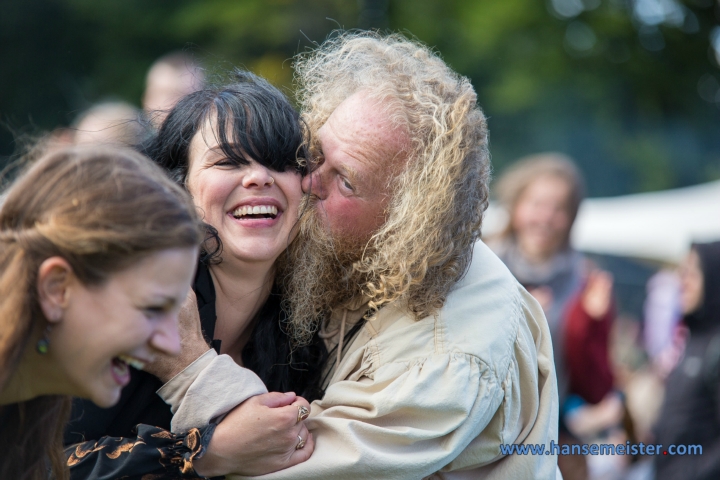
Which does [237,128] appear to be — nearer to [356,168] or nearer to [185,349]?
[356,168]

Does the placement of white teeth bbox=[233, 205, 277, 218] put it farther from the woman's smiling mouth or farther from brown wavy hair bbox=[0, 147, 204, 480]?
brown wavy hair bbox=[0, 147, 204, 480]

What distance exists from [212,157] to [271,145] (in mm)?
202

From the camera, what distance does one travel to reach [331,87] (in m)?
2.89

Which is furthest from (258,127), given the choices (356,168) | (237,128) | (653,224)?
(653,224)

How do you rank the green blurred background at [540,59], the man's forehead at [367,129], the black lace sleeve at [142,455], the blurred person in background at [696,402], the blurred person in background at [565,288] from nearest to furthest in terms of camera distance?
the black lace sleeve at [142,455] < the man's forehead at [367,129] < the blurred person in background at [696,402] < the blurred person in background at [565,288] < the green blurred background at [540,59]

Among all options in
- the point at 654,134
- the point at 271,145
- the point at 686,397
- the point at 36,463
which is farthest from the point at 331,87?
the point at 654,134

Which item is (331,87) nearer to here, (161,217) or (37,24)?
(161,217)

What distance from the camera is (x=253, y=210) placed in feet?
8.04

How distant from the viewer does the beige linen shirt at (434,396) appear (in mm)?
2201

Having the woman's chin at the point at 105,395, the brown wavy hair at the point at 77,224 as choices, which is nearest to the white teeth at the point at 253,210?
the brown wavy hair at the point at 77,224

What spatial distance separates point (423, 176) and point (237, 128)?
2.12 feet

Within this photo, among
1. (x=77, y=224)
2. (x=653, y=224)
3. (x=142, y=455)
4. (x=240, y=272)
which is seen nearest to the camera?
(x=77, y=224)

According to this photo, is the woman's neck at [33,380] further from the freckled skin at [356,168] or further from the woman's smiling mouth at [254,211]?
the freckled skin at [356,168]

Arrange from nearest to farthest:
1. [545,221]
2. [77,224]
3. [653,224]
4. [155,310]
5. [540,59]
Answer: [77,224]
[155,310]
[545,221]
[653,224]
[540,59]
